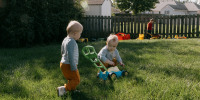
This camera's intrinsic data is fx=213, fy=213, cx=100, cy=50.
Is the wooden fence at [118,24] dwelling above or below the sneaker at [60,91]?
above

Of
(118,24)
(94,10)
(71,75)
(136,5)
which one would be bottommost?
(71,75)

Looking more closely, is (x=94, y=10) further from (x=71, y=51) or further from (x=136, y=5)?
(x=136, y=5)

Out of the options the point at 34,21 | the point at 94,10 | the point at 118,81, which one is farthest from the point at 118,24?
the point at 118,81

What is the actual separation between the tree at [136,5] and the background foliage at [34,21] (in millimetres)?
28615

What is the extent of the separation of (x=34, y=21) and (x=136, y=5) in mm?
31638

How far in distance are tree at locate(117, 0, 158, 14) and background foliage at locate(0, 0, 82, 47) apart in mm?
28615

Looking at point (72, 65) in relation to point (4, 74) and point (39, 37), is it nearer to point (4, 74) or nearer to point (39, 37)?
point (4, 74)

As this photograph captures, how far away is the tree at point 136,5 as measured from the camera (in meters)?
38.9

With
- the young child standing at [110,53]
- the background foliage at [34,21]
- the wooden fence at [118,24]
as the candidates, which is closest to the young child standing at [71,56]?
the young child standing at [110,53]

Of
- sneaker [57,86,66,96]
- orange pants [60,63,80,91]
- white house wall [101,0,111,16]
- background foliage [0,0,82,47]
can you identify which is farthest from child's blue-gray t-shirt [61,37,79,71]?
white house wall [101,0,111,16]

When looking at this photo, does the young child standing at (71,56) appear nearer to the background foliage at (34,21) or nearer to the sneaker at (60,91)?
the sneaker at (60,91)

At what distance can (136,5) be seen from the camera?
129ft

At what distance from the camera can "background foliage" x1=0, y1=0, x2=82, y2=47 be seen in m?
9.14

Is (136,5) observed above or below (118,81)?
above
